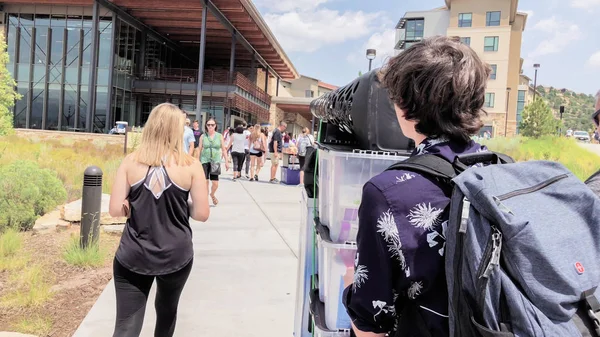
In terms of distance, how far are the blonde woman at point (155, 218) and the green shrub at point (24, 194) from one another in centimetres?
443

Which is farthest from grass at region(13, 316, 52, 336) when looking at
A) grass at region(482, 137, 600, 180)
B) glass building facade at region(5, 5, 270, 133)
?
glass building facade at region(5, 5, 270, 133)

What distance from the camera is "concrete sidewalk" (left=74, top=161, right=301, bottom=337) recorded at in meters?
3.90

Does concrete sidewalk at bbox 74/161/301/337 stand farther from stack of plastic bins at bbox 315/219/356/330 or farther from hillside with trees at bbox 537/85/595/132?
hillside with trees at bbox 537/85/595/132

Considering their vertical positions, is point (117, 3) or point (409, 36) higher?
point (409, 36)

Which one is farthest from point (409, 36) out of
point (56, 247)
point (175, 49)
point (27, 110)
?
point (56, 247)

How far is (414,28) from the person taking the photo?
61344mm

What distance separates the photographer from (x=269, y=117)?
143ft

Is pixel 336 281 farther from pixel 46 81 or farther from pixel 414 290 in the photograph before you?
pixel 46 81

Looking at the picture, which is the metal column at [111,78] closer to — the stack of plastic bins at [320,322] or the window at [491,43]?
the stack of plastic bins at [320,322]

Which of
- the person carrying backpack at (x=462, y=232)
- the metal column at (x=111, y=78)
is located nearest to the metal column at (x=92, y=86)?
the metal column at (x=111, y=78)

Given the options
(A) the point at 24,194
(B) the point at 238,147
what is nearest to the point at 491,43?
(B) the point at 238,147

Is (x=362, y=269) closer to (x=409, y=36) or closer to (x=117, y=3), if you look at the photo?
(x=117, y=3)

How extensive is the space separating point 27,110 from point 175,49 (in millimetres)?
12133

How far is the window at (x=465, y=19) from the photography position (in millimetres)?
52000
